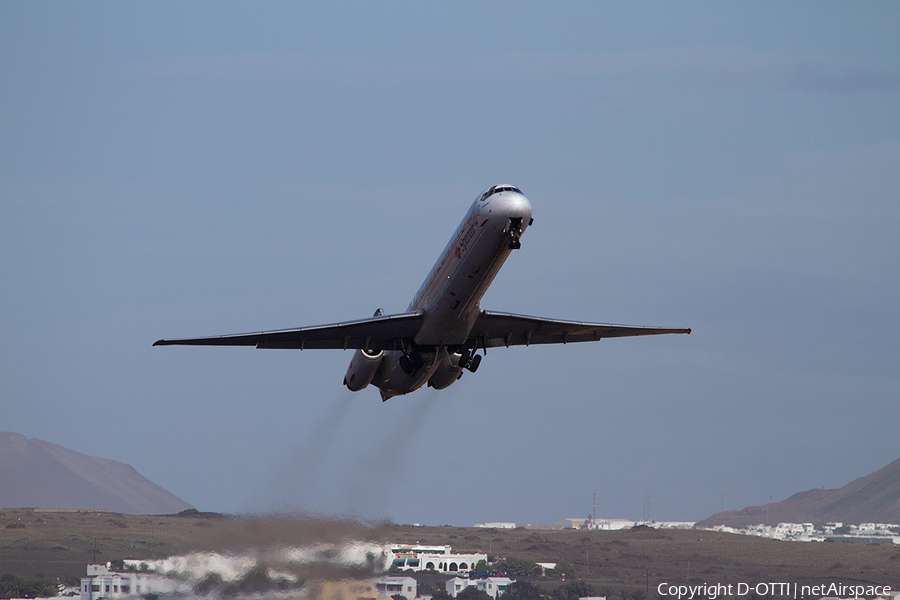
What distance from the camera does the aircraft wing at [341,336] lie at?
43.7m

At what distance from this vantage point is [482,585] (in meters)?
84.9

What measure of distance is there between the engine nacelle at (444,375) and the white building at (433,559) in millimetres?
20622

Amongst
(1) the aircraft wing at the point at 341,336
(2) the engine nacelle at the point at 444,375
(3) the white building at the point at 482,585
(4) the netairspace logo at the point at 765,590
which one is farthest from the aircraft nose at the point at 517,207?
(4) the netairspace logo at the point at 765,590

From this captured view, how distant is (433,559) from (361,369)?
42558 mm

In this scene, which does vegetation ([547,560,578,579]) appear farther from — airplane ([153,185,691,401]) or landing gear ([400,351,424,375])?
landing gear ([400,351,424,375])

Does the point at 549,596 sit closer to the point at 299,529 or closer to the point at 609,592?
the point at 609,592

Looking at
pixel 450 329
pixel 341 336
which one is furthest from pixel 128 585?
pixel 450 329

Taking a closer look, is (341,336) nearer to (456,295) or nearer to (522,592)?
(456,295)

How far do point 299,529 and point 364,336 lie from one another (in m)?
14.1

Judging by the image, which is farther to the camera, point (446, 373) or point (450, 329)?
point (446, 373)

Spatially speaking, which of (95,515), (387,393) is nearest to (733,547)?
(95,515)

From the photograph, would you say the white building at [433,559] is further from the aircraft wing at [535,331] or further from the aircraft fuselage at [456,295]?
the aircraft wing at [535,331]

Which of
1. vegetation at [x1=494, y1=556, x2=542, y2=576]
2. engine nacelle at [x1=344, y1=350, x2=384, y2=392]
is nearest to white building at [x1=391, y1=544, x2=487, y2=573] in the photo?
vegetation at [x1=494, y1=556, x2=542, y2=576]

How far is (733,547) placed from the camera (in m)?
123
